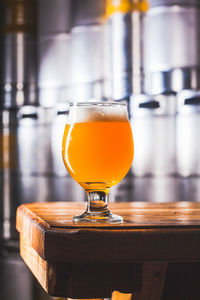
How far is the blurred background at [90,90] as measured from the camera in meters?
2.32

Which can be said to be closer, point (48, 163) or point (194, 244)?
point (194, 244)

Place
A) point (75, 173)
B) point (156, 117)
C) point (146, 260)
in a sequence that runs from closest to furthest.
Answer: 1. point (146, 260)
2. point (75, 173)
3. point (156, 117)

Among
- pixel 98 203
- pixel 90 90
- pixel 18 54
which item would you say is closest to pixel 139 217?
pixel 98 203

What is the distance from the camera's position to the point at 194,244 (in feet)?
2.59

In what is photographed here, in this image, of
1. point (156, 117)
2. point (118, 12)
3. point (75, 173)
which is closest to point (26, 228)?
point (75, 173)

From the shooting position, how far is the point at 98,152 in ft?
2.93

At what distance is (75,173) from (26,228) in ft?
0.55

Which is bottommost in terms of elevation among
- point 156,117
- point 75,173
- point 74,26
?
point 75,173

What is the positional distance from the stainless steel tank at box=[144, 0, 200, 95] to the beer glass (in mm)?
1433

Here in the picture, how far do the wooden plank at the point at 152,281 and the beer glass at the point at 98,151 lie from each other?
101 millimetres

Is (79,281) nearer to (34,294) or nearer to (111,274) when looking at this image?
(111,274)

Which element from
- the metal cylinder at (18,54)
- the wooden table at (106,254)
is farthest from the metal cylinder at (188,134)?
the wooden table at (106,254)

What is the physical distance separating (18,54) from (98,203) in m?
2.29

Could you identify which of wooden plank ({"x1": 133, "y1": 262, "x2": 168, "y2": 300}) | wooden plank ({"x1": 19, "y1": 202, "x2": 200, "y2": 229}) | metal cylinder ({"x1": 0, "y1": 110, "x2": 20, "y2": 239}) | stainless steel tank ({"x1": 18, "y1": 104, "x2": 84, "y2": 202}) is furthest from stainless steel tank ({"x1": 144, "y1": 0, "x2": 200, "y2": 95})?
wooden plank ({"x1": 133, "y1": 262, "x2": 168, "y2": 300})
